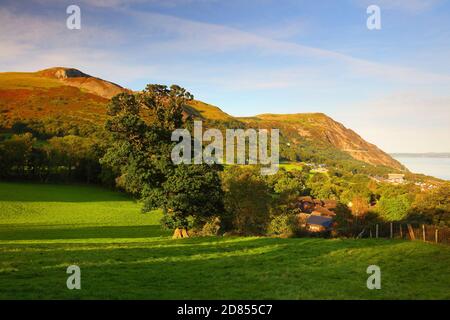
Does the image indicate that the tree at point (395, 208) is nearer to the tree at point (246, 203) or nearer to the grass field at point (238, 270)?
the tree at point (246, 203)

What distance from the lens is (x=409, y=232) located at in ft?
83.7

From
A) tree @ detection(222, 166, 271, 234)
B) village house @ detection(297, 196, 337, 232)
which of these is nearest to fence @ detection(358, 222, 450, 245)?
tree @ detection(222, 166, 271, 234)

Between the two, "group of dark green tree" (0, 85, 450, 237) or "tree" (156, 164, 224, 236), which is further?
"group of dark green tree" (0, 85, 450, 237)

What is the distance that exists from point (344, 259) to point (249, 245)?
6.90m

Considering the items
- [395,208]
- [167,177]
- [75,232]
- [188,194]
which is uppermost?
[167,177]

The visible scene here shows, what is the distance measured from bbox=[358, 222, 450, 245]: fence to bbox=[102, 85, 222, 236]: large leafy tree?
42.6ft

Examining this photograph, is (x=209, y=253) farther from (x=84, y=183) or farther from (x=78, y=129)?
(x=78, y=129)

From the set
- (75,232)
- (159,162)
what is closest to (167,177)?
(159,162)

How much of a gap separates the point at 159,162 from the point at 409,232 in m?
19.5

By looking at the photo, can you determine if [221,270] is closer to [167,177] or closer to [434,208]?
[167,177]

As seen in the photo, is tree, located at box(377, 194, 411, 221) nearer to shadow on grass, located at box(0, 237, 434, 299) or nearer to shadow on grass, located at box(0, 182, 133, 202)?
shadow on grass, located at box(0, 182, 133, 202)

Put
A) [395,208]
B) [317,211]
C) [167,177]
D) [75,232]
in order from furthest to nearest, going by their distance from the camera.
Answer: [317,211], [395,208], [75,232], [167,177]

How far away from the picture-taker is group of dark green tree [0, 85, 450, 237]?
31125 millimetres

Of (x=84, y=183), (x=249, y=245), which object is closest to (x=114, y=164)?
(x=249, y=245)
